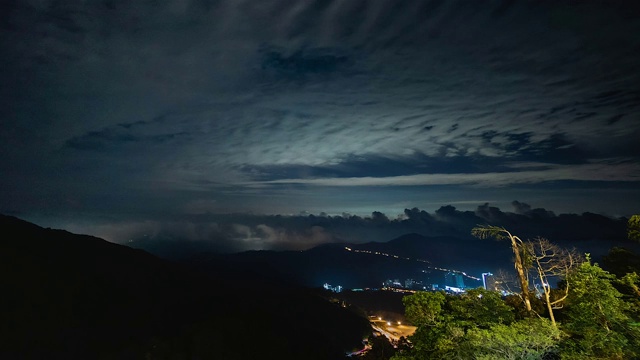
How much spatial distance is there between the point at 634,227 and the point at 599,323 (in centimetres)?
623

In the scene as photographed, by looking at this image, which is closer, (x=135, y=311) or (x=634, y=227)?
(x=634, y=227)

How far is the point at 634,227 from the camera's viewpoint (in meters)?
16.7

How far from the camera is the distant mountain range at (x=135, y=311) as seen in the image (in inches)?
3167

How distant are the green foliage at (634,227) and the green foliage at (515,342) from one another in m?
7.87

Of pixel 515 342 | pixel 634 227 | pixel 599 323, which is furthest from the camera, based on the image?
pixel 634 227

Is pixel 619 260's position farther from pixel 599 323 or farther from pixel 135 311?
pixel 135 311

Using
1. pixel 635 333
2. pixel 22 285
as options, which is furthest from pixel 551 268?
pixel 22 285

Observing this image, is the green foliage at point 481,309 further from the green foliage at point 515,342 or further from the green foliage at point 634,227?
the green foliage at point 634,227

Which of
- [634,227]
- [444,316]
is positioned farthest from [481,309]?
[634,227]

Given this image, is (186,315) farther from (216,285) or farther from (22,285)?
(22,285)

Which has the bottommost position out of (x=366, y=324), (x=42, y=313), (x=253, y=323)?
(x=366, y=324)

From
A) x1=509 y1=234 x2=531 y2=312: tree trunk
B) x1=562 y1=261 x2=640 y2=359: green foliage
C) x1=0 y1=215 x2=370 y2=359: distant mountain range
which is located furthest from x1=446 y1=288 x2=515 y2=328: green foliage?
x1=0 y1=215 x2=370 y2=359: distant mountain range

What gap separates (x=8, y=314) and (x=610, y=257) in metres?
130

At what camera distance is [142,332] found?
9062 centimetres
